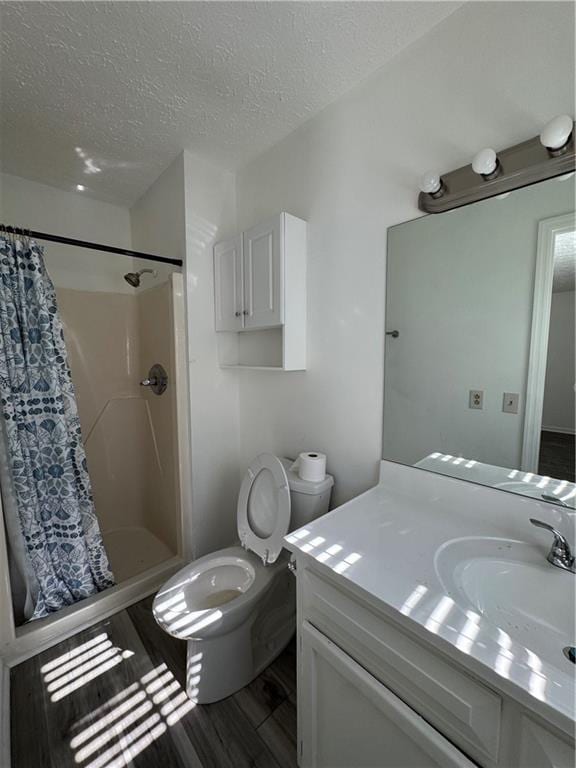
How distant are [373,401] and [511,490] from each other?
1.82 ft

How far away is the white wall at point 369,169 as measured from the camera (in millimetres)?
936

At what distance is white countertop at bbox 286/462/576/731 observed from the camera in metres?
0.54

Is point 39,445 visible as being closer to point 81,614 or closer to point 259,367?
point 81,614

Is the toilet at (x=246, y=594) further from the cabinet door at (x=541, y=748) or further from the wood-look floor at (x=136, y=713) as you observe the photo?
the cabinet door at (x=541, y=748)

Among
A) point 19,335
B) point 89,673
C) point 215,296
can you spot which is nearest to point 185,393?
point 215,296

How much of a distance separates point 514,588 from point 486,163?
45.9 inches

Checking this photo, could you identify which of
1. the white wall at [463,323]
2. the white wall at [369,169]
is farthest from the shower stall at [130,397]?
the white wall at [463,323]

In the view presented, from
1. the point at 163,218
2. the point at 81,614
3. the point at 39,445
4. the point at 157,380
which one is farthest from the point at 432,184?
the point at 81,614

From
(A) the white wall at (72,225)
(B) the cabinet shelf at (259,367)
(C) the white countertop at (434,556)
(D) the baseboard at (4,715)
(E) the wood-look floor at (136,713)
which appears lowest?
(E) the wood-look floor at (136,713)

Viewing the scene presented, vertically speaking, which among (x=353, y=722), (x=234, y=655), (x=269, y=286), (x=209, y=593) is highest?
(x=269, y=286)

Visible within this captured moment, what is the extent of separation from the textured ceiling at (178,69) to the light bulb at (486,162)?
20.9 inches

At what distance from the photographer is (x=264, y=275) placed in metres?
1.52

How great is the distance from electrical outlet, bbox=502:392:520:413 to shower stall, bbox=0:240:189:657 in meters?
1.49

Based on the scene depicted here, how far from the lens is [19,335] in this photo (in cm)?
144
